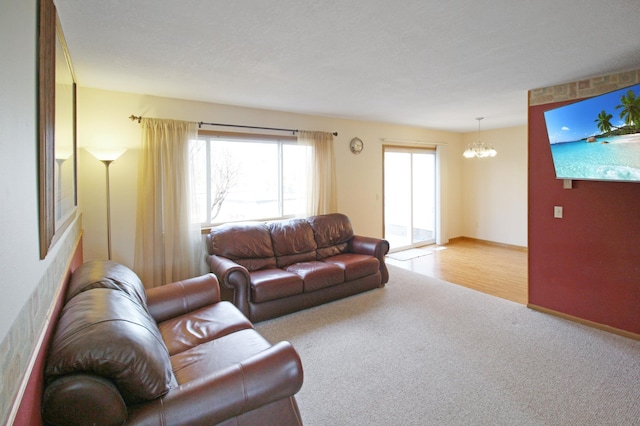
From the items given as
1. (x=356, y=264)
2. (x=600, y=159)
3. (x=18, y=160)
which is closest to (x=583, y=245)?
(x=600, y=159)

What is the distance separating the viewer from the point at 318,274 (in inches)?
151

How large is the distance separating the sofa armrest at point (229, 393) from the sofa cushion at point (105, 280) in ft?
2.90

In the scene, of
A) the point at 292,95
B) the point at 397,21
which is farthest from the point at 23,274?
the point at 292,95

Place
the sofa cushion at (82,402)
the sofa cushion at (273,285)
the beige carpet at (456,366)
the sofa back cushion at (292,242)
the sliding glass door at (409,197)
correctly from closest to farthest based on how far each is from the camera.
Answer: the sofa cushion at (82,402)
the beige carpet at (456,366)
the sofa cushion at (273,285)
the sofa back cushion at (292,242)
the sliding glass door at (409,197)

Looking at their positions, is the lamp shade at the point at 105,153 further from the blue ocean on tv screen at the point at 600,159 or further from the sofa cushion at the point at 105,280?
the blue ocean on tv screen at the point at 600,159

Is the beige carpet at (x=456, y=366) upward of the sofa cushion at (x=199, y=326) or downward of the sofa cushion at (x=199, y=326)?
downward

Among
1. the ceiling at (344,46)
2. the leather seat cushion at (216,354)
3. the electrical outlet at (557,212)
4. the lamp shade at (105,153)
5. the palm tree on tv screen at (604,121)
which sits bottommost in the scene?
the leather seat cushion at (216,354)

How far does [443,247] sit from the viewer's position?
23.2 ft

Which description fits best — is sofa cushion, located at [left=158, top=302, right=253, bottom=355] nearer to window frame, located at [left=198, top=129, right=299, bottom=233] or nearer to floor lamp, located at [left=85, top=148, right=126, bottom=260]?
floor lamp, located at [left=85, top=148, right=126, bottom=260]

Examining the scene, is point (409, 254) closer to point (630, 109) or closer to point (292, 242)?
point (292, 242)

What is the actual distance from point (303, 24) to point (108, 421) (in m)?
2.33

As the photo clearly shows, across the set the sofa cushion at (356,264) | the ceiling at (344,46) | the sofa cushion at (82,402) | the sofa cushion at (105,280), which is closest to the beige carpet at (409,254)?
the sofa cushion at (356,264)

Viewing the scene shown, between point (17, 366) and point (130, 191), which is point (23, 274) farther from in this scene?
point (130, 191)

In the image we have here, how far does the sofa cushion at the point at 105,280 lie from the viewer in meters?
1.92
